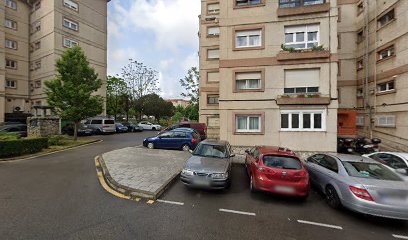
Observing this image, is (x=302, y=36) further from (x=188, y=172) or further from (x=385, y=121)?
(x=188, y=172)

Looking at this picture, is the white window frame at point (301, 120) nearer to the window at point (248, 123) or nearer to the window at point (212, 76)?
the window at point (248, 123)

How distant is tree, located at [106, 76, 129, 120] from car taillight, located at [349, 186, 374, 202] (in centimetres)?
3960

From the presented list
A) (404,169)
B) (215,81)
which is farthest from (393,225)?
(215,81)

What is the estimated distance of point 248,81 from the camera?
486 inches

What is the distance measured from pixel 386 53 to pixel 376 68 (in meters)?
1.21

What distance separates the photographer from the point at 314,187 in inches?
266

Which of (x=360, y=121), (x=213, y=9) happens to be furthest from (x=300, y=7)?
(x=213, y=9)

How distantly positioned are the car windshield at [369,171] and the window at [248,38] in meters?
8.80

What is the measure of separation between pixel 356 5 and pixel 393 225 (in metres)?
21.2

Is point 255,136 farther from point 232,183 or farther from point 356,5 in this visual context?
point 356,5

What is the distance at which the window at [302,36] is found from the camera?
11.5 meters

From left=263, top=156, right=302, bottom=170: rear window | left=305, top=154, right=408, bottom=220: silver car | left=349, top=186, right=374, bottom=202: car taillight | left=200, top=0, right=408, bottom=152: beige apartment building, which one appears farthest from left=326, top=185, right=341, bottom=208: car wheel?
left=200, top=0, right=408, bottom=152: beige apartment building

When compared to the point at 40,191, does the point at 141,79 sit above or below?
above

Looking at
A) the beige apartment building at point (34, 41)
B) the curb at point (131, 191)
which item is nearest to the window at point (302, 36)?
the curb at point (131, 191)
